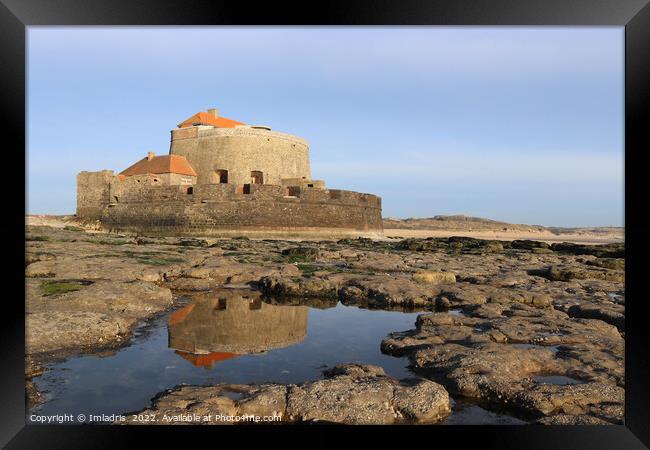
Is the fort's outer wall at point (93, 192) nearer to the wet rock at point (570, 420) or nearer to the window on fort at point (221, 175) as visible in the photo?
the window on fort at point (221, 175)

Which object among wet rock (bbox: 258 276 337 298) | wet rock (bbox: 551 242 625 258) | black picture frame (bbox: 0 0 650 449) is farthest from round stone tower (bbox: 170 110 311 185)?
black picture frame (bbox: 0 0 650 449)

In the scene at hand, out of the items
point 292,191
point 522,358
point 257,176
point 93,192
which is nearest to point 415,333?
point 522,358

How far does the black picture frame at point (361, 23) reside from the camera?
1897 millimetres

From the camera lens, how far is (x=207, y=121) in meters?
30.1

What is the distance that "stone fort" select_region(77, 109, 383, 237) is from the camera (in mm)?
22766

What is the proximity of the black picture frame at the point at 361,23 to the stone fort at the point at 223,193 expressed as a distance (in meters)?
20.4

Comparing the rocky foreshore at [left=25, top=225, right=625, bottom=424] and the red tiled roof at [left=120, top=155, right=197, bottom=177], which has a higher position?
the red tiled roof at [left=120, top=155, right=197, bottom=177]

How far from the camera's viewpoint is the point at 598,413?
2.54 meters

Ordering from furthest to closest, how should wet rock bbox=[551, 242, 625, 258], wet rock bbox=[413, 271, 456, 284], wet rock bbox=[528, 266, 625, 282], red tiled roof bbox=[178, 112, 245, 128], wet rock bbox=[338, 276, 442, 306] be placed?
1. red tiled roof bbox=[178, 112, 245, 128]
2. wet rock bbox=[551, 242, 625, 258]
3. wet rock bbox=[528, 266, 625, 282]
4. wet rock bbox=[413, 271, 456, 284]
5. wet rock bbox=[338, 276, 442, 306]

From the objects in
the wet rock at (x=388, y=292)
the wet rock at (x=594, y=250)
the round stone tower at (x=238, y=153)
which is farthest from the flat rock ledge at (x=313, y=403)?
the round stone tower at (x=238, y=153)

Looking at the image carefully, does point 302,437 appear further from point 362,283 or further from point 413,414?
point 362,283

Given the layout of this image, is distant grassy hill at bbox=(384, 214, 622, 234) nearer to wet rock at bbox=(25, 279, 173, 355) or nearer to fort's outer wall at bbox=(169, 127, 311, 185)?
fort's outer wall at bbox=(169, 127, 311, 185)

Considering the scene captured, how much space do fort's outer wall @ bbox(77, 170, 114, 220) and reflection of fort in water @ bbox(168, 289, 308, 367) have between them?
2299cm

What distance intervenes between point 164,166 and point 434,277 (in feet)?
74.0
